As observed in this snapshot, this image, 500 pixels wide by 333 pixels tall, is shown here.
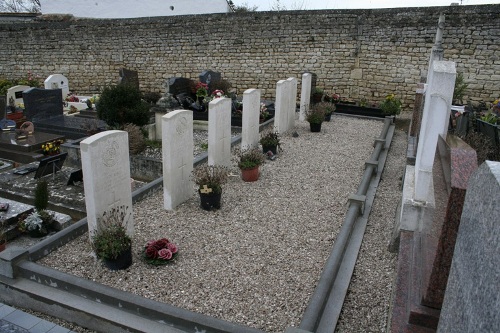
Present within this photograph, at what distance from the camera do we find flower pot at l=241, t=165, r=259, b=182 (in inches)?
268

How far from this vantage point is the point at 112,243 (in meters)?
4.09

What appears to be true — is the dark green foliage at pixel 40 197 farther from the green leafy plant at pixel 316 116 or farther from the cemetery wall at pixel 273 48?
the cemetery wall at pixel 273 48

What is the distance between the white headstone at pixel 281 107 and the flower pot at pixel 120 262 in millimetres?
6029

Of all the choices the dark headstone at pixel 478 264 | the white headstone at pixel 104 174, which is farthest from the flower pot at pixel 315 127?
the dark headstone at pixel 478 264

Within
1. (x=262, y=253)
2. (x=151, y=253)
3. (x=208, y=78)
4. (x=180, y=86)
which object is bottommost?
(x=262, y=253)

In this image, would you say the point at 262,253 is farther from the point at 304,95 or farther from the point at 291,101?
the point at 304,95

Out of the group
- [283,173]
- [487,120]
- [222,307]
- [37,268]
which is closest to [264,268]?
[222,307]

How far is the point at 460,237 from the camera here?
52.8 inches

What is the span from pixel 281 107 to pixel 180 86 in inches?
137

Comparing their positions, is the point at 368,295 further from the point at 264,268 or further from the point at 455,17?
the point at 455,17

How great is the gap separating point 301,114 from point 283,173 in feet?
15.0

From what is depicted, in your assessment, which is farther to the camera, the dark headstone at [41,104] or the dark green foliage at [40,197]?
the dark headstone at [41,104]

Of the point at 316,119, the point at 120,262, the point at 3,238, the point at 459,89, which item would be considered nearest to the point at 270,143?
the point at 316,119

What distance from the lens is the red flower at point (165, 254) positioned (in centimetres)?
430
